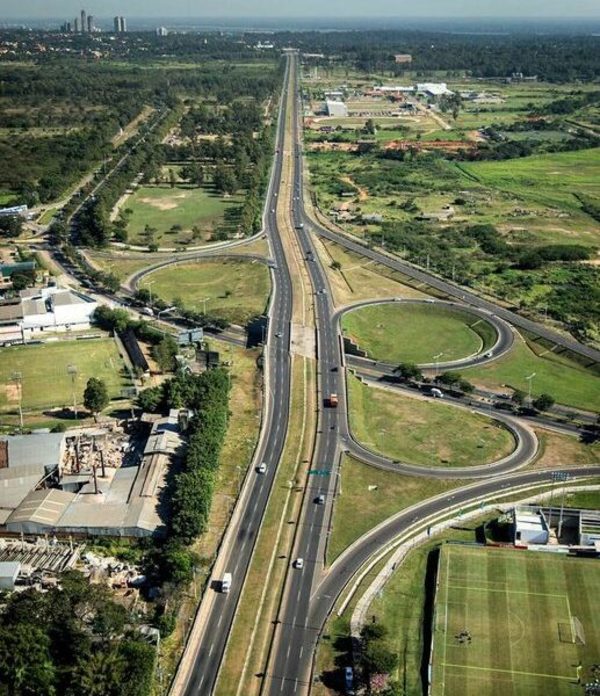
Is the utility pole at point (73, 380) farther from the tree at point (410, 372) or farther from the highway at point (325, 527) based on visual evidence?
the tree at point (410, 372)

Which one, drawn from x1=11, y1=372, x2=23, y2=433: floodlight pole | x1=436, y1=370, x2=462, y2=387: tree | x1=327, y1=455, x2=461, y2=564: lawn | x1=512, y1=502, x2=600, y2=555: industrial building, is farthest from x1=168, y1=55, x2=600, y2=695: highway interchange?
x1=11, y1=372, x2=23, y2=433: floodlight pole

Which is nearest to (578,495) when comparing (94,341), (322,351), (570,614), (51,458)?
(570,614)

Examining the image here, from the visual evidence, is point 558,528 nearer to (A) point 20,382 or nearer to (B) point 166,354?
(B) point 166,354

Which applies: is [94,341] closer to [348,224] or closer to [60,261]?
[60,261]

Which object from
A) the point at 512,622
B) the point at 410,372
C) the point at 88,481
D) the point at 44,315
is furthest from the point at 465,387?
the point at 44,315

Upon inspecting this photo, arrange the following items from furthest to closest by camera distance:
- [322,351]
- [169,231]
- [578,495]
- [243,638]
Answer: [169,231] → [322,351] → [578,495] → [243,638]
